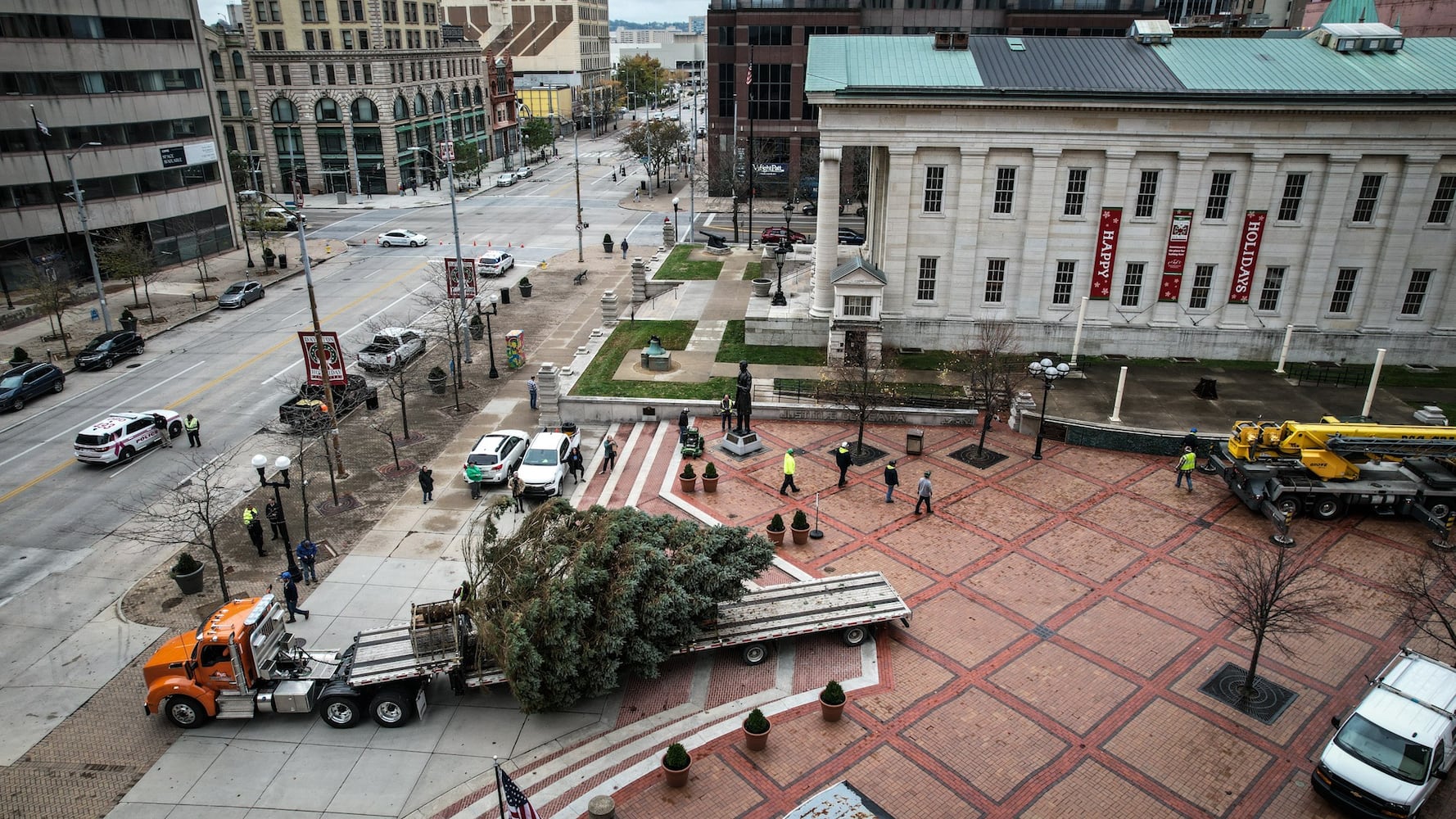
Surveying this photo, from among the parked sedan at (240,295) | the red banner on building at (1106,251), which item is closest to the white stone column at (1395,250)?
→ the red banner on building at (1106,251)

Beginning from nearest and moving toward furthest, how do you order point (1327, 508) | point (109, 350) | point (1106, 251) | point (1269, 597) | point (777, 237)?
point (1269, 597)
point (1327, 508)
point (1106, 251)
point (109, 350)
point (777, 237)

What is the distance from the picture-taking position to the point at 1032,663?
20828mm

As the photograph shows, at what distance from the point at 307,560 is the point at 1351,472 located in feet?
101

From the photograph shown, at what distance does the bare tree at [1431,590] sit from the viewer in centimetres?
2052

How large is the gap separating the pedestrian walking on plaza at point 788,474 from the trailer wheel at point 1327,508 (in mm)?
15660

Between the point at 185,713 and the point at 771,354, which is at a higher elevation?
the point at 771,354

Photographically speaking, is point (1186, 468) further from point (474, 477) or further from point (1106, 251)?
point (474, 477)

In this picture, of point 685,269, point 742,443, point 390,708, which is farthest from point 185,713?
point 685,269

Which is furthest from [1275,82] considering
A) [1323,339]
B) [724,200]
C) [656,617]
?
[724,200]

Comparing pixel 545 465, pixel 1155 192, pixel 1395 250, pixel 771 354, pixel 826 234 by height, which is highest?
pixel 1155 192

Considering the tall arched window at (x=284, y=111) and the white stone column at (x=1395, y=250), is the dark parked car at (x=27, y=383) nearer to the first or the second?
the tall arched window at (x=284, y=111)

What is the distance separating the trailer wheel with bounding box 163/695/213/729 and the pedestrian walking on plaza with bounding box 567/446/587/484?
552 inches

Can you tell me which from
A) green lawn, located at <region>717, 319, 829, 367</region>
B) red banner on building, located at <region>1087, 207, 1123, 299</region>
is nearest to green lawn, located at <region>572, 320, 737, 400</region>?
green lawn, located at <region>717, 319, 829, 367</region>

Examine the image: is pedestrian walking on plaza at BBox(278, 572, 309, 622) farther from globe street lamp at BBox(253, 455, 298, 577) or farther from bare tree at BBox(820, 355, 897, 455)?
bare tree at BBox(820, 355, 897, 455)
